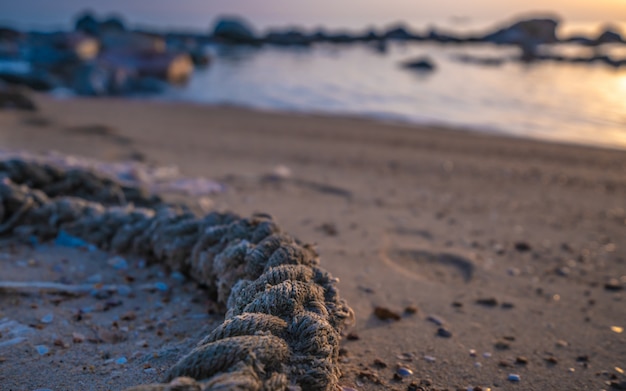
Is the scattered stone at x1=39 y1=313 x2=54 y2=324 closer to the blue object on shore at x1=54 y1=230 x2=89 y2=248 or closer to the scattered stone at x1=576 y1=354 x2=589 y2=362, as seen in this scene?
the blue object on shore at x1=54 y1=230 x2=89 y2=248

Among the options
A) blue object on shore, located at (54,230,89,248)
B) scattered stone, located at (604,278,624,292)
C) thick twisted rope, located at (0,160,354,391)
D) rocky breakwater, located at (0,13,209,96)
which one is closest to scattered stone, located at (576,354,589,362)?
scattered stone, located at (604,278,624,292)

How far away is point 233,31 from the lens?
4262 centimetres

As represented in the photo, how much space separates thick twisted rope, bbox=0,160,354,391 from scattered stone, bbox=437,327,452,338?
2.12 ft

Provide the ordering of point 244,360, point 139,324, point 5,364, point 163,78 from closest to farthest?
point 244,360
point 5,364
point 139,324
point 163,78

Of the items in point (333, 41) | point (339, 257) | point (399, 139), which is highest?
point (333, 41)

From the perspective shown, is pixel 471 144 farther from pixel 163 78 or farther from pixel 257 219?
pixel 163 78

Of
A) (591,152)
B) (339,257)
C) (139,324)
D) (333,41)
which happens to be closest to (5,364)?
(139,324)

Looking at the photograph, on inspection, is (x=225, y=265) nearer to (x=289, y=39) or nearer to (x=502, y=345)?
(x=502, y=345)

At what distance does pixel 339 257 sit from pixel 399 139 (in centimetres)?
451

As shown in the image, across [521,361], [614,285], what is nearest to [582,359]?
[521,361]

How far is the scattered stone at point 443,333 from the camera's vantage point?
2.15m

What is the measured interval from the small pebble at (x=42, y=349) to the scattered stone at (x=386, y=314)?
1292 mm

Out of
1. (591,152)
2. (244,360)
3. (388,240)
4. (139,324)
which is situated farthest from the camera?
(591,152)

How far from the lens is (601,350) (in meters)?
2.16
